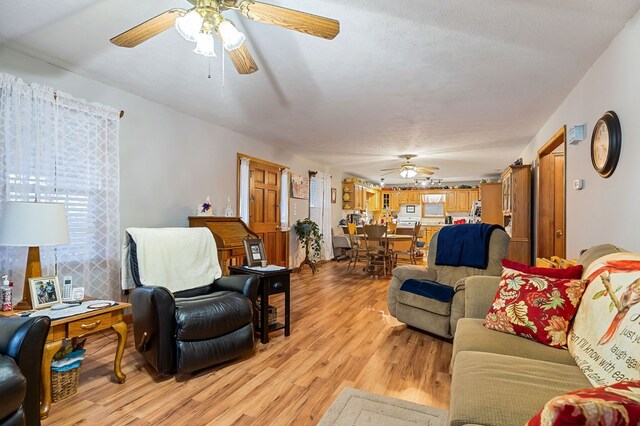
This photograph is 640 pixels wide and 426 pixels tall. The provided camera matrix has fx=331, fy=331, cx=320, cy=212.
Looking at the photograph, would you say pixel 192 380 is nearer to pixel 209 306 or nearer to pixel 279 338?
pixel 209 306

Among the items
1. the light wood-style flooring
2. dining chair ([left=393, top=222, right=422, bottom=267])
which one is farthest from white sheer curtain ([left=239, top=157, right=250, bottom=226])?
dining chair ([left=393, top=222, right=422, bottom=267])

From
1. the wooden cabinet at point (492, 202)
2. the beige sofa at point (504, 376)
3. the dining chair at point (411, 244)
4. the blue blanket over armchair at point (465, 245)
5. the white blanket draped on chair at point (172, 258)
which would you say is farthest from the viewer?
the dining chair at point (411, 244)

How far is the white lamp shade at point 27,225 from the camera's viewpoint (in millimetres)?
1964

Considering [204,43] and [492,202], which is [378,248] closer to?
[492,202]

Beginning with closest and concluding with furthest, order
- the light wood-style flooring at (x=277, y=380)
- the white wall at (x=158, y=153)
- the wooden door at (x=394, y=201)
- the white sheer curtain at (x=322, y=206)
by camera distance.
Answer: the light wood-style flooring at (x=277, y=380) → the white wall at (x=158, y=153) → the white sheer curtain at (x=322, y=206) → the wooden door at (x=394, y=201)

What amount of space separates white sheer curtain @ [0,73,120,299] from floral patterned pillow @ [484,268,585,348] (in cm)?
330

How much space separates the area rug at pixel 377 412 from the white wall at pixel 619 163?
1.60 m

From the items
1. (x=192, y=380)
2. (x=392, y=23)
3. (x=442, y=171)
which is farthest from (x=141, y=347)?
(x=442, y=171)

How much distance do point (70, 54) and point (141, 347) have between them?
2.36 m

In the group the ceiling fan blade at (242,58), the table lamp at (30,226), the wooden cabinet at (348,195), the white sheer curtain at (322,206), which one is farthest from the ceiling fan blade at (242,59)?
the wooden cabinet at (348,195)

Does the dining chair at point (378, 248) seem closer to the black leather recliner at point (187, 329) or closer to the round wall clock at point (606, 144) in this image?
the round wall clock at point (606, 144)

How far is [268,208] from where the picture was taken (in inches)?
227

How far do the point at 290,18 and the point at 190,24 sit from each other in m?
0.50

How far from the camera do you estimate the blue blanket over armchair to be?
3135 mm
